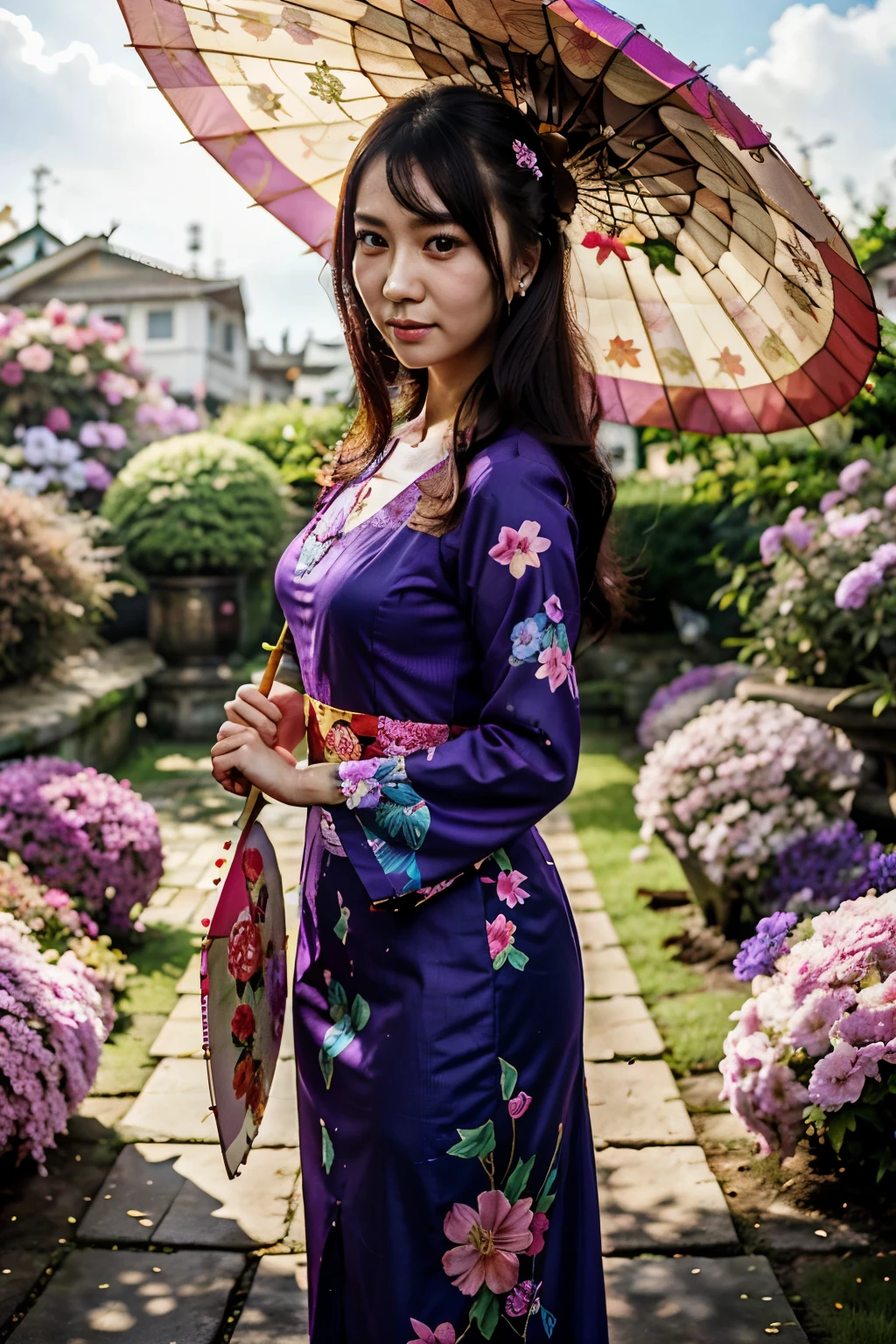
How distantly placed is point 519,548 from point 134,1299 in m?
1.79

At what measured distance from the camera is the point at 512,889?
1576 millimetres

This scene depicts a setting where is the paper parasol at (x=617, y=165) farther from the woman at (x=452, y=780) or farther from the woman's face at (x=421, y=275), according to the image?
the woman's face at (x=421, y=275)

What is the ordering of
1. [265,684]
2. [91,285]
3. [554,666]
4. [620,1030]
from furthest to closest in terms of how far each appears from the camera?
[91,285] → [620,1030] → [265,684] → [554,666]

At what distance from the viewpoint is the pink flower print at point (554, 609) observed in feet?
4.70

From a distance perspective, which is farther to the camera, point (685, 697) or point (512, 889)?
point (685, 697)

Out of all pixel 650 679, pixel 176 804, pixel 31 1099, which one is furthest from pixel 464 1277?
pixel 650 679

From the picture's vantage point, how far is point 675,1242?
8.48ft

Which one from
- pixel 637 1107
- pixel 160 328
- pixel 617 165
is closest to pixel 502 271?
pixel 617 165

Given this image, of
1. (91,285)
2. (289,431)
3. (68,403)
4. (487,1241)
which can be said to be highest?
(91,285)

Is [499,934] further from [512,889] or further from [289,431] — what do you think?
[289,431]

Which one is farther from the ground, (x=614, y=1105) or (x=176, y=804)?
(x=176, y=804)

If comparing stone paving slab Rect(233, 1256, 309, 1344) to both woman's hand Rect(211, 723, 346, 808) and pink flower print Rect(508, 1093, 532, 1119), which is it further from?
woman's hand Rect(211, 723, 346, 808)

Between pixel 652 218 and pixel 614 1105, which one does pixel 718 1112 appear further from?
pixel 652 218

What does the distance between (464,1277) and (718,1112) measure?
1798 mm
